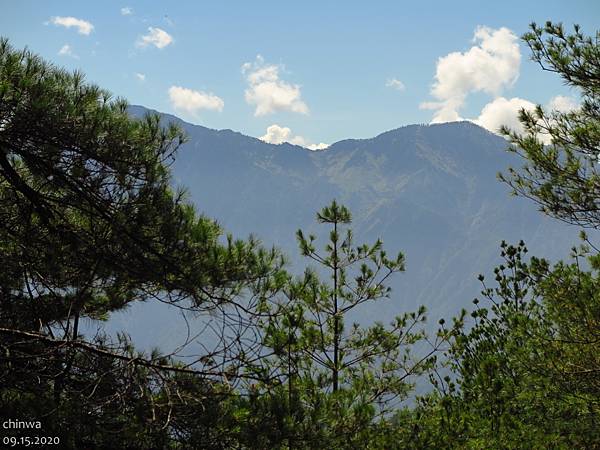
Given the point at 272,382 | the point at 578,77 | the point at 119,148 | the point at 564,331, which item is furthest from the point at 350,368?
the point at 578,77

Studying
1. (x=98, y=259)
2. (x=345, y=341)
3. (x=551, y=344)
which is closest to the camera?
(x=98, y=259)

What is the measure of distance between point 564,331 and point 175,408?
5.44 metres

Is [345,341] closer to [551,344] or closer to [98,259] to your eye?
[551,344]

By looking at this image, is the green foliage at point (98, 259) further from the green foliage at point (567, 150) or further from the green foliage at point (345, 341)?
the green foliage at point (567, 150)

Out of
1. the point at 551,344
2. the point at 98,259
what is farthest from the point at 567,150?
the point at 98,259

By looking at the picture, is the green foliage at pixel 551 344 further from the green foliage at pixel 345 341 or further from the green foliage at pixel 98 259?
the green foliage at pixel 98 259

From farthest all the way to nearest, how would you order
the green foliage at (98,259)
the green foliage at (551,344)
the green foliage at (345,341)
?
the green foliage at (551,344) < the green foliage at (345,341) < the green foliage at (98,259)

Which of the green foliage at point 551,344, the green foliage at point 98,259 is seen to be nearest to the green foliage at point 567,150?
the green foliage at point 551,344

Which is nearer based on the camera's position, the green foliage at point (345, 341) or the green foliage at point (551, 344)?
the green foliage at point (345, 341)

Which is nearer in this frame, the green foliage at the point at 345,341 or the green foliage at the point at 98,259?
the green foliage at the point at 98,259

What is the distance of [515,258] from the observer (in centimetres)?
920

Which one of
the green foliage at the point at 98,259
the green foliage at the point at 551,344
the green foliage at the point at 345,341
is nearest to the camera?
the green foliage at the point at 98,259

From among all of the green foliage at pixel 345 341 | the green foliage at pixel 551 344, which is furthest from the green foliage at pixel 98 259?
the green foliage at pixel 551 344

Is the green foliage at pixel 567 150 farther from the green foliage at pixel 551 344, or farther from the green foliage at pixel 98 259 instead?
the green foliage at pixel 98 259
